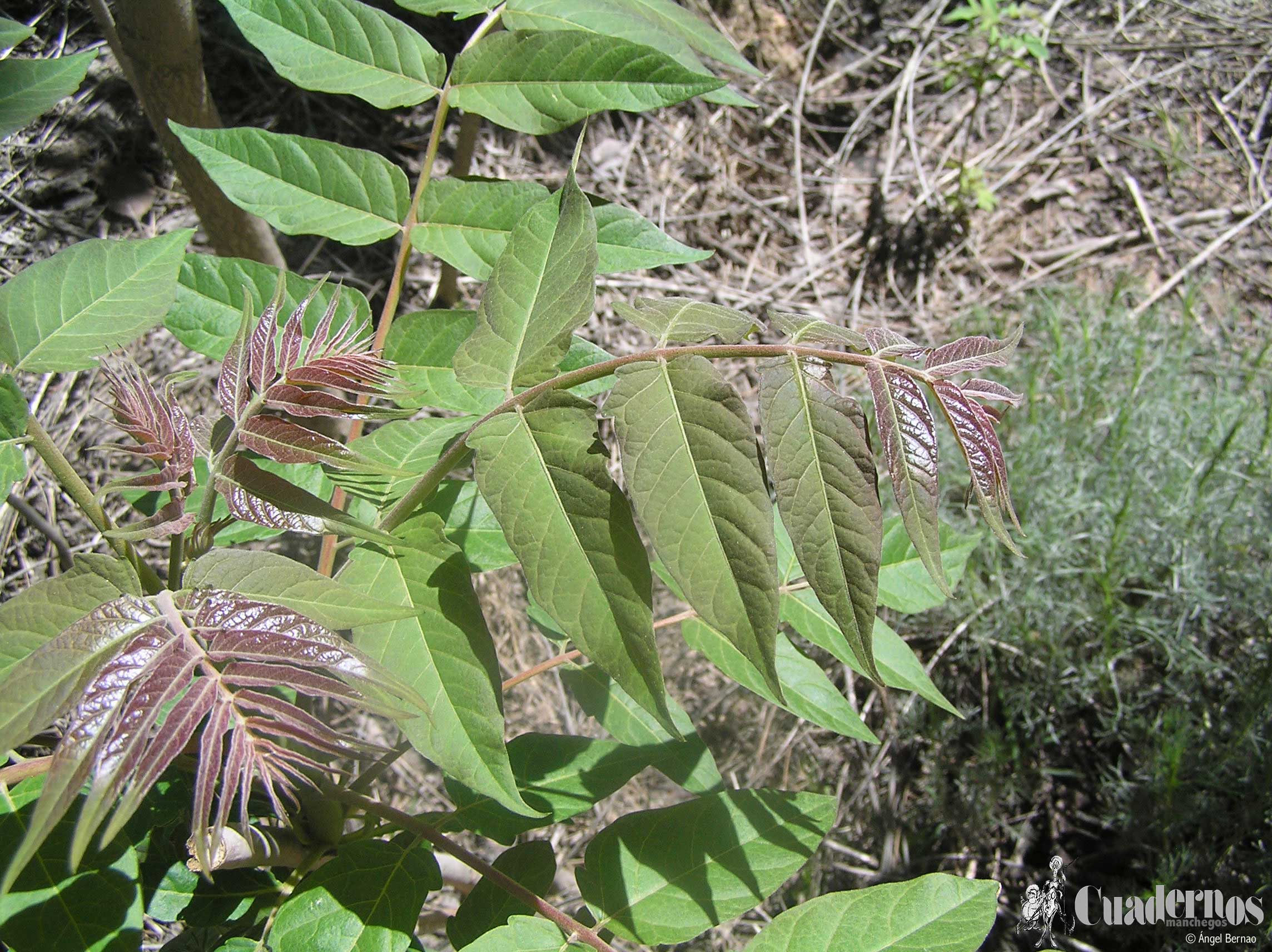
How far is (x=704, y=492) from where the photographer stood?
731mm

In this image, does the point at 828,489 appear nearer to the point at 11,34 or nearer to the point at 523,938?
the point at 523,938

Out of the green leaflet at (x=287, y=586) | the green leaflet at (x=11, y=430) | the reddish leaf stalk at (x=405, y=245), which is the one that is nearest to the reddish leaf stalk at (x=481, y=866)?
the reddish leaf stalk at (x=405, y=245)

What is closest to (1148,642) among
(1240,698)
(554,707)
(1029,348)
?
(1240,698)

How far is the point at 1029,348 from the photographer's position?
3.13 metres

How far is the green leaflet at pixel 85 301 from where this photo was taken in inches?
35.7

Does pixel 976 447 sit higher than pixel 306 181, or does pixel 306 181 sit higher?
pixel 306 181

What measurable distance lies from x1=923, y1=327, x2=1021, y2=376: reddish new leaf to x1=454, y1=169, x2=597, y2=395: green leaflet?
1.09 feet

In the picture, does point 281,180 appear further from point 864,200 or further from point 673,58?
point 864,200

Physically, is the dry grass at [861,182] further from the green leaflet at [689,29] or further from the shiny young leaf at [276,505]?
the shiny young leaf at [276,505]

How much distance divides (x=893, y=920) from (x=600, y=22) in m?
1.12

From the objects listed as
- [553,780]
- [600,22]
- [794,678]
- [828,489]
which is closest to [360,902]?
[553,780]

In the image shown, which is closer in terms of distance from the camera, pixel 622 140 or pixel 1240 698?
pixel 1240 698

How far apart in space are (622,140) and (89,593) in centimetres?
269

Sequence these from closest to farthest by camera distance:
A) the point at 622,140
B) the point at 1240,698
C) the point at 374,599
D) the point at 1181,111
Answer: the point at 374,599 → the point at 1240,698 → the point at 622,140 → the point at 1181,111
